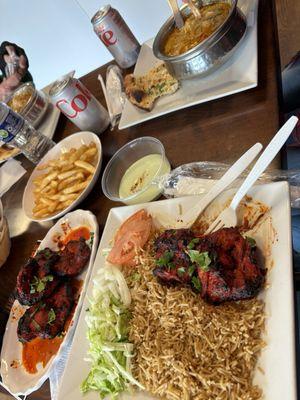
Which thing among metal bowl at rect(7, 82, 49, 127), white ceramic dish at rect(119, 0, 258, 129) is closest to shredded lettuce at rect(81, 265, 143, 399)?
white ceramic dish at rect(119, 0, 258, 129)

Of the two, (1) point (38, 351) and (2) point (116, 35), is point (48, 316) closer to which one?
(1) point (38, 351)

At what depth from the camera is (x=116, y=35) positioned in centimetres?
221

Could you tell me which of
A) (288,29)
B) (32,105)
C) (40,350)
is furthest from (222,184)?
(288,29)

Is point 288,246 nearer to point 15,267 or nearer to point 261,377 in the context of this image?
point 261,377

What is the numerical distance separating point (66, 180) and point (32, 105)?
35.1 inches

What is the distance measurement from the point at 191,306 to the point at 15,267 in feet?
4.11

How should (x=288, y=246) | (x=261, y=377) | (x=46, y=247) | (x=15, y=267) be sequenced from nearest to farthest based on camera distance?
(x=261, y=377) → (x=288, y=246) → (x=46, y=247) → (x=15, y=267)

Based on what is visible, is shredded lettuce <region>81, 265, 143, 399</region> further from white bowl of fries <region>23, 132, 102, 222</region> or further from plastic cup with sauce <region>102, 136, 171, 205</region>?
white bowl of fries <region>23, 132, 102, 222</region>

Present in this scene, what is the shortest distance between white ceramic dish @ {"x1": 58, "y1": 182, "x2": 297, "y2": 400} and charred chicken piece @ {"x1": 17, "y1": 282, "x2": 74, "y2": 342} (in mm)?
176

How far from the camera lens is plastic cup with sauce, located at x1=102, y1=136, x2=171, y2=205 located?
1592 millimetres

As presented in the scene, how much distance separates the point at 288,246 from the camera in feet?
3.36

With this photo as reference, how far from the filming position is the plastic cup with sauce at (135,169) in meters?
1.59

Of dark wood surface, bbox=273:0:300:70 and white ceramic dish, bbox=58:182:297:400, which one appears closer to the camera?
white ceramic dish, bbox=58:182:297:400

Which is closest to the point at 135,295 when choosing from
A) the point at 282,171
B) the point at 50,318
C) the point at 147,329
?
the point at 147,329
